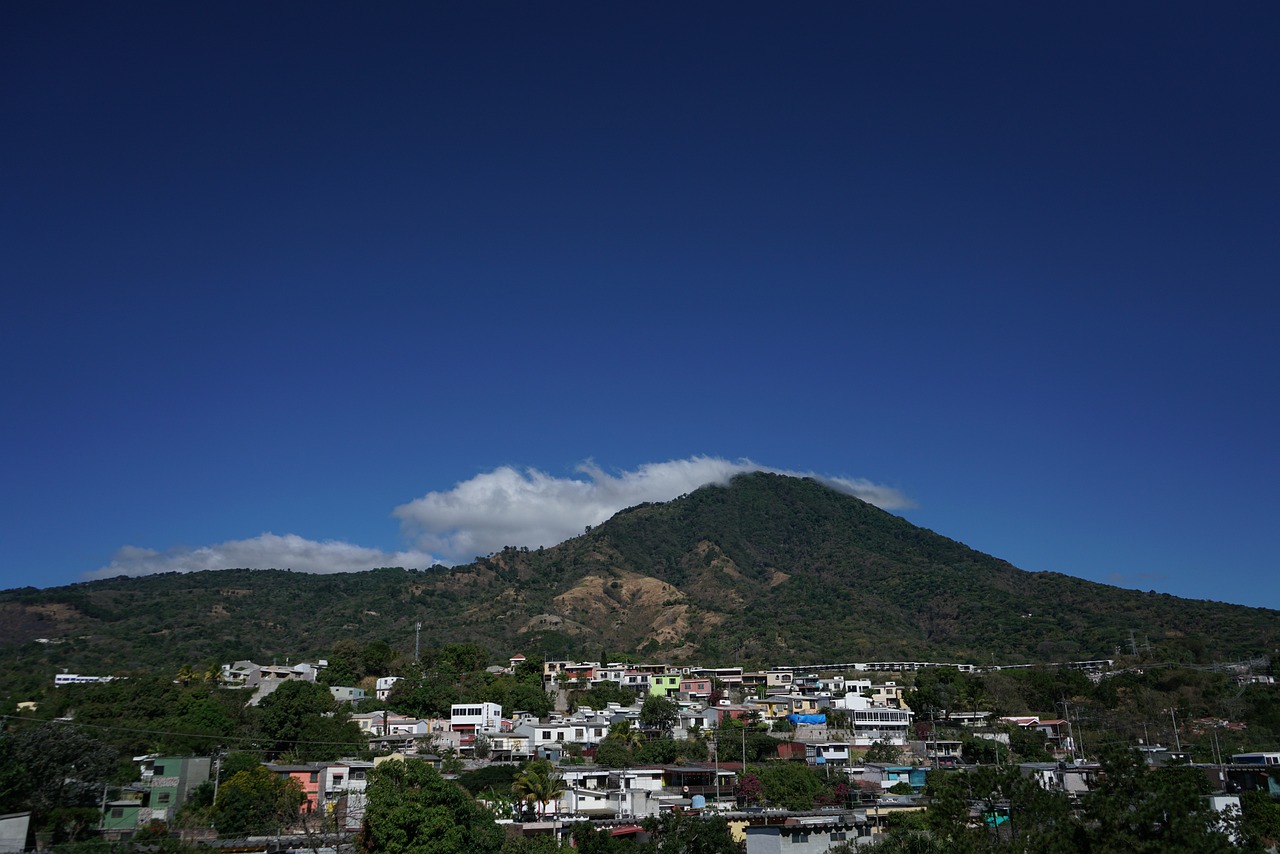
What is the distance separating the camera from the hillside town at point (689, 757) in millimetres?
40344

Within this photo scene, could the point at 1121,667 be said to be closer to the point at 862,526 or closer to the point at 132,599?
the point at 862,526

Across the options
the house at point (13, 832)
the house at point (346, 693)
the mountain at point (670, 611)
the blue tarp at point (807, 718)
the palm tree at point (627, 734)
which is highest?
the mountain at point (670, 611)

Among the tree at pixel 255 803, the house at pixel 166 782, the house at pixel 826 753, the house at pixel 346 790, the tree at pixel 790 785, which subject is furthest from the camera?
the house at pixel 826 753

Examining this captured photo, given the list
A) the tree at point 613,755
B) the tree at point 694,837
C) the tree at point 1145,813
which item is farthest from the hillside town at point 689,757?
the tree at point 1145,813

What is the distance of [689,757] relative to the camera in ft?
200

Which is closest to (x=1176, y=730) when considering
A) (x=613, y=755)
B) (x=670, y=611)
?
(x=613, y=755)

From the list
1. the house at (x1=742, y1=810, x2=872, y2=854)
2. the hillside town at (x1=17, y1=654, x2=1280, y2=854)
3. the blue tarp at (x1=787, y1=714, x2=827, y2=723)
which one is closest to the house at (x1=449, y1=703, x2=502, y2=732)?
the hillside town at (x1=17, y1=654, x2=1280, y2=854)

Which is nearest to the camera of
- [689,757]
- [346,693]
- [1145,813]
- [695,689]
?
[1145,813]

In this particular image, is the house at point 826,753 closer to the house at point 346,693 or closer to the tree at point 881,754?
the tree at point 881,754

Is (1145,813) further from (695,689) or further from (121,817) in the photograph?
(695,689)

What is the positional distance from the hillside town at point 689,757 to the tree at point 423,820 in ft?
6.41

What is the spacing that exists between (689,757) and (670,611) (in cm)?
8047

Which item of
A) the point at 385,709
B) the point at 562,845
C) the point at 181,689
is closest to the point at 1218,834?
the point at 562,845

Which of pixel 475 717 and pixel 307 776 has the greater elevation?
pixel 475 717
